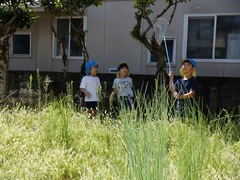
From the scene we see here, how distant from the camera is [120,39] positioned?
28.8 ft

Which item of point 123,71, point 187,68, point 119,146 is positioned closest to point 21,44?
point 123,71

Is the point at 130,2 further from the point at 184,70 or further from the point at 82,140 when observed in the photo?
the point at 82,140

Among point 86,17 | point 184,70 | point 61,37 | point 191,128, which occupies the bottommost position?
point 191,128

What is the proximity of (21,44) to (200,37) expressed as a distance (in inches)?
229

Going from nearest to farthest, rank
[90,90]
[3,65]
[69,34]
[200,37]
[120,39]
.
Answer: [90,90] < [3,65] < [200,37] < [120,39] < [69,34]

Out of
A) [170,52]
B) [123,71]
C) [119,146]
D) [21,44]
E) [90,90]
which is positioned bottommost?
[119,146]

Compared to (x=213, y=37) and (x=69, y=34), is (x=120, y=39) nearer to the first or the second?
(x=69, y=34)

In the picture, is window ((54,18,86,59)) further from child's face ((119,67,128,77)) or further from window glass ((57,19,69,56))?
child's face ((119,67,128,77))

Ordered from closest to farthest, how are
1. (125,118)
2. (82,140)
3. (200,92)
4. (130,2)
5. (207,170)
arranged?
(125,118) → (207,170) → (82,140) → (200,92) → (130,2)

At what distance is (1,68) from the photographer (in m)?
6.05

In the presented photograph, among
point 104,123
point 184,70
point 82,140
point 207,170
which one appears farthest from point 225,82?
point 207,170

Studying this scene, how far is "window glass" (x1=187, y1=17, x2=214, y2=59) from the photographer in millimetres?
8010

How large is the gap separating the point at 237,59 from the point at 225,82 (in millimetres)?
1065

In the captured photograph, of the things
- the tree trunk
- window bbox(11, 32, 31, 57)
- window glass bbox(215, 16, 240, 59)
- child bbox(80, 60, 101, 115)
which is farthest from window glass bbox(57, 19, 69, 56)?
window glass bbox(215, 16, 240, 59)
